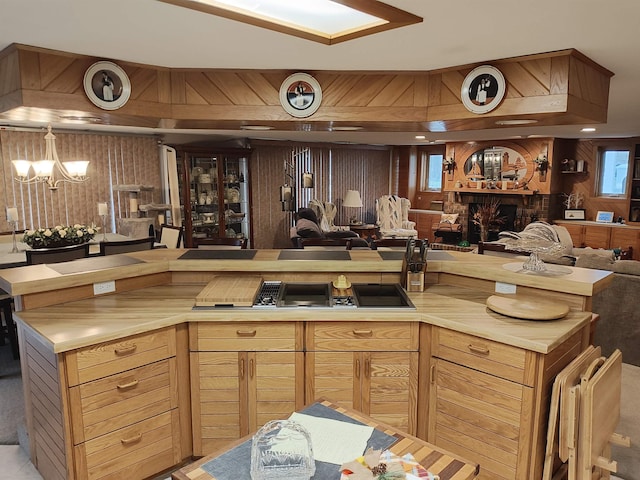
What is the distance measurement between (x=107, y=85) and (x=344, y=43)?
140 centimetres

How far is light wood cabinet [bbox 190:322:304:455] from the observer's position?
2.45 metres

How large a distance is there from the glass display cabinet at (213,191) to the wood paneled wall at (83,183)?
71cm

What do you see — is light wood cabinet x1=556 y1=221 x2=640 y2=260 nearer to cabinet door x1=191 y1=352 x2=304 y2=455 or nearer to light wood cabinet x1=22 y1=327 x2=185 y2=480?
cabinet door x1=191 y1=352 x2=304 y2=455

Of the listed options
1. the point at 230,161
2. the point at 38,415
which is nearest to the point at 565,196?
the point at 230,161

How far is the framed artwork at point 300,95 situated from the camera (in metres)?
2.88

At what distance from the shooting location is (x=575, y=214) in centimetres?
859

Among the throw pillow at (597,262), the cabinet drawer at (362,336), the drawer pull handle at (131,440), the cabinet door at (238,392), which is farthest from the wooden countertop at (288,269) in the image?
the throw pillow at (597,262)

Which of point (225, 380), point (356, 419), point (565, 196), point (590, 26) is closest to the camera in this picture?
point (356, 419)

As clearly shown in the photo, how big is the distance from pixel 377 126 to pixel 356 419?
6.77 feet

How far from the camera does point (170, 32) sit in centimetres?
213

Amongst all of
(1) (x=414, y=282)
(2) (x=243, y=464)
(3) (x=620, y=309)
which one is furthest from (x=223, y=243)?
(3) (x=620, y=309)

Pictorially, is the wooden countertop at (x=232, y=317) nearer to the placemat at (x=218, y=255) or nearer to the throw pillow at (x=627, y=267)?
the placemat at (x=218, y=255)

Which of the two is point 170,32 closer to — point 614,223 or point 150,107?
point 150,107

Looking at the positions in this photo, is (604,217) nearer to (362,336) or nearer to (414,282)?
(414,282)
